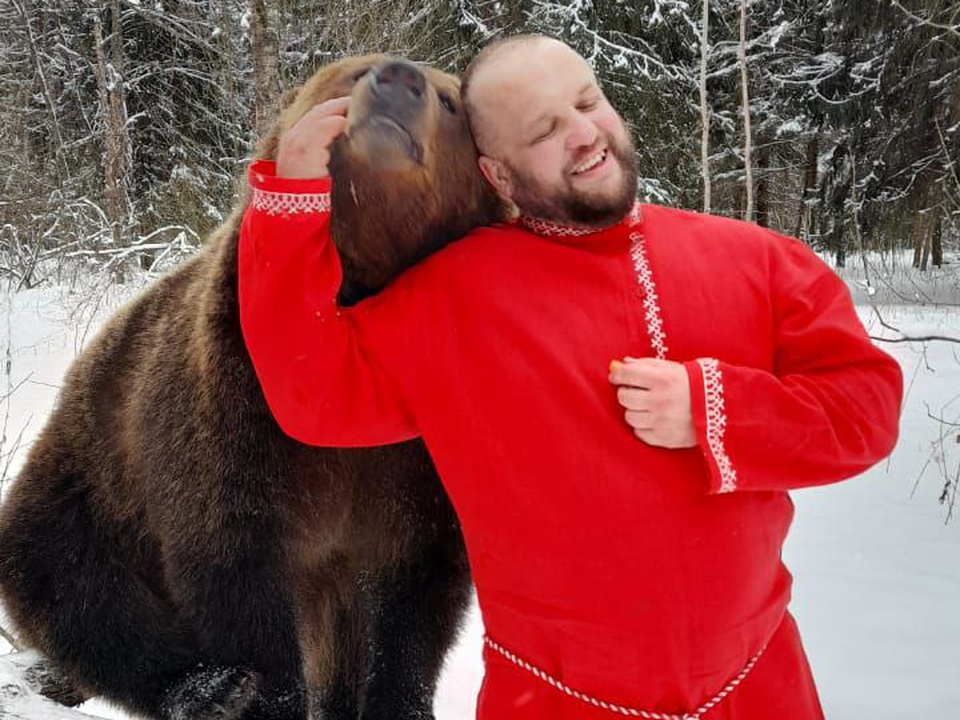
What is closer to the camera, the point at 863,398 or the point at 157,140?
the point at 863,398

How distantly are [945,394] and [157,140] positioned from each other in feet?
52.5

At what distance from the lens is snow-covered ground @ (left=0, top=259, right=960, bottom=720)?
108 inches

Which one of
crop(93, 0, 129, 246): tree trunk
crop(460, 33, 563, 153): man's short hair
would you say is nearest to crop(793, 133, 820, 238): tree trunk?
crop(93, 0, 129, 246): tree trunk

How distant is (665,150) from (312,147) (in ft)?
47.1

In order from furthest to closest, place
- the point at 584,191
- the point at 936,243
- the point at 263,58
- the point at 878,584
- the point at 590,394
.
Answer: the point at 936,243, the point at 263,58, the point at 878,584, the point at 584,191, the point at 590,394

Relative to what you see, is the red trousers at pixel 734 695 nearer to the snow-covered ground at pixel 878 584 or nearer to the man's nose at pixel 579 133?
the snow-covered ground at pixel 878 584

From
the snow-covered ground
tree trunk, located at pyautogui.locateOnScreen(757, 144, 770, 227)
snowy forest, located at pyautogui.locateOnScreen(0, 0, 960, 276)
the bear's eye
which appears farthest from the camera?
tree trunk, located at pyautogui.locateOnScreen(757, 144, 770, 227)

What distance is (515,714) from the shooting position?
156cm

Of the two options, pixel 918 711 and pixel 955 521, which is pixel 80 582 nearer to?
pixel 918 711

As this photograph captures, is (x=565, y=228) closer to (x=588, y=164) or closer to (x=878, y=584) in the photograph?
(x=588, y=164)

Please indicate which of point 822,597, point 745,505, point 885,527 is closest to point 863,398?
point 745,505

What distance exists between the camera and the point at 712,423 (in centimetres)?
133

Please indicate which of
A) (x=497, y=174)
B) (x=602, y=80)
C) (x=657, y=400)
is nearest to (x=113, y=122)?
(x=602, y=80)

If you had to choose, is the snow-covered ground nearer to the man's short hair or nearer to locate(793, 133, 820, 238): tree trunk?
the man's short hair
